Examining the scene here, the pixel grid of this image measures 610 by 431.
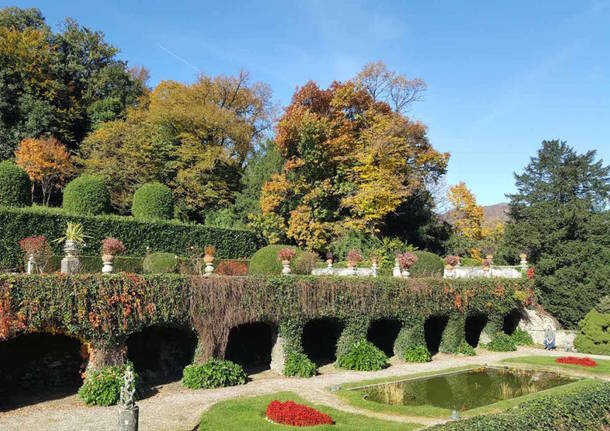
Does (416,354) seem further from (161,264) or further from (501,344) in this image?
(161,264)

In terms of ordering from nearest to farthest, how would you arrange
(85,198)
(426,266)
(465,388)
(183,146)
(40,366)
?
(40,366), (465,388), (85,198), (426,266), (183,146)

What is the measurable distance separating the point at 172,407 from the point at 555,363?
1400 centimetres


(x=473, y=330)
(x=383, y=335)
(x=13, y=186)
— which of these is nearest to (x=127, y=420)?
(x=383, y=335)

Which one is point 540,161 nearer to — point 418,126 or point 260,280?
point 418,126

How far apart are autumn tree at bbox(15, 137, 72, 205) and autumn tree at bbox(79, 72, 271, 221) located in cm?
145

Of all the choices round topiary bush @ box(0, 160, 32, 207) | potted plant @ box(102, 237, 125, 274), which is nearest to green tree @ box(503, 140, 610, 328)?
potted plant @ box(102, 237, 125, 274)

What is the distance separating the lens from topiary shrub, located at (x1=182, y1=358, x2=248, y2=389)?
13578 millimetres

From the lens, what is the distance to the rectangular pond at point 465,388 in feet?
42.5

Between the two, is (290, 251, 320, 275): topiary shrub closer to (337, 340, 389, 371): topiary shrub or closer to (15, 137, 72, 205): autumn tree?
(337, 340, 389, 371): topiary shrub

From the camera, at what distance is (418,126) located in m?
32.9

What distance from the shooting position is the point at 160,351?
15.4 m

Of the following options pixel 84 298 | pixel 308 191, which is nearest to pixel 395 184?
pixel 308 191

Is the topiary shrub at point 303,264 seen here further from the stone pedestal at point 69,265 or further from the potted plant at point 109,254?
the stone pedestal at point 69,265

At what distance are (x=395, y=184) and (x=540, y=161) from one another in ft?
42.5
